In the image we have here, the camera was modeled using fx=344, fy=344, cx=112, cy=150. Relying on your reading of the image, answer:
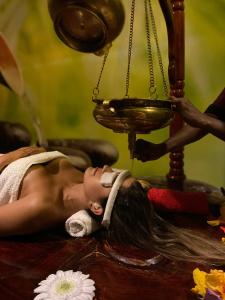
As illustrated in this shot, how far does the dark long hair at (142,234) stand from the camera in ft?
5.70

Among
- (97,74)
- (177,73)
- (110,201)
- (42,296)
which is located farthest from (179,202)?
Answer: (97,74)

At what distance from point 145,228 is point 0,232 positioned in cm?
74

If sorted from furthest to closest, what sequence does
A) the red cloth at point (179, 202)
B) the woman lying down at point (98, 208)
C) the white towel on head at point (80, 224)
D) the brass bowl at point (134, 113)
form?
the red cloth at point (179, 202) → the white towel on head at point (80, 224) → the woman lying down at point (98, 208) → the brass bowl at point (134, 113)

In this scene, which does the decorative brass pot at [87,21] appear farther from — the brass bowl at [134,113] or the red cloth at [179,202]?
the red cloth at [179,202]

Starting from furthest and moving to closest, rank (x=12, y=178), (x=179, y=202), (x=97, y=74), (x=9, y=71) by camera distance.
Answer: (x=9, y=71) → (x=97, y=74) → (x=179, y=202) → (x=12, y=178)

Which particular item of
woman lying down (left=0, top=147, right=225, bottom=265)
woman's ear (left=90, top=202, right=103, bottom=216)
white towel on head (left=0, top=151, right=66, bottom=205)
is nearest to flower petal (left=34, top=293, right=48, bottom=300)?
woman lying down (left=0, top=147, right=225, bottom=265)

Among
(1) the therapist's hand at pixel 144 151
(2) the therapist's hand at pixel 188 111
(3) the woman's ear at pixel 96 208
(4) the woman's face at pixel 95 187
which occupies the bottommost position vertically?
(3) the woman's ear at pixel 96 208

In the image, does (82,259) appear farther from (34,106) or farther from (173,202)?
(34,106)

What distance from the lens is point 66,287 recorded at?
135cm

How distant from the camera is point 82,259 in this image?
5.34ft

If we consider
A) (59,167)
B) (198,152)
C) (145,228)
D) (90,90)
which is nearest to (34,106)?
(90,90)

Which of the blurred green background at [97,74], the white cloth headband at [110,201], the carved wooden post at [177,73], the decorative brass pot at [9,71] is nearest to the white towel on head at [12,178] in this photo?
the white cloth headband at [110,201]

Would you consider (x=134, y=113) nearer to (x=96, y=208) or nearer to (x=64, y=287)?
(x=96, y=208)

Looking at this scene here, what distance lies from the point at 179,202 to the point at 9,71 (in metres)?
2.10
